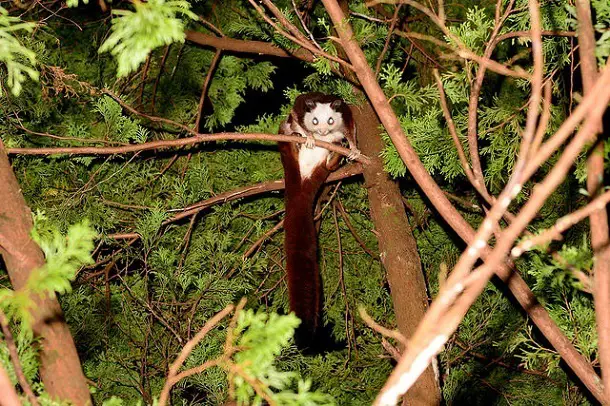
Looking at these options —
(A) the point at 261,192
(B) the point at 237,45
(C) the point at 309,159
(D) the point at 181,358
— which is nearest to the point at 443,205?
(D) the point at 181,358

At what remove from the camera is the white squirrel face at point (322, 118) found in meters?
4.90

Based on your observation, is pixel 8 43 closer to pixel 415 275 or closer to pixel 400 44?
pixel 415 275

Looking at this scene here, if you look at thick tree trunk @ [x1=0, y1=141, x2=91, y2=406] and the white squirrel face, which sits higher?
thick tree trunk @ [x1=0, y1=141, x2=91, y2=406]

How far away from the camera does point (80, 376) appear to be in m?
1.76

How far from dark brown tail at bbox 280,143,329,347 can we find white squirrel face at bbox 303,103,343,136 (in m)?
0.45

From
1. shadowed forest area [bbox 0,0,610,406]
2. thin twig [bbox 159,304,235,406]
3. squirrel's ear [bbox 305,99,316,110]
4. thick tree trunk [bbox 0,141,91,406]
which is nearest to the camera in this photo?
thin twig [bbox 159,304,235,406]

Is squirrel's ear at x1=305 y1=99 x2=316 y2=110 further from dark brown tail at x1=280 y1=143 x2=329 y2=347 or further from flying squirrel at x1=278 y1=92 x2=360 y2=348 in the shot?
dark brown tail at x1=280 y1=143 x2=329 y2=347

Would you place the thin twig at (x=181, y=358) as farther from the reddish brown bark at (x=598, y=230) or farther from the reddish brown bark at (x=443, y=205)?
the reddish brown bark at (x=443, y=205)

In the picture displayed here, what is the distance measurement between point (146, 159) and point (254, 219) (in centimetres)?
82

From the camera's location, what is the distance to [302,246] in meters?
4.19

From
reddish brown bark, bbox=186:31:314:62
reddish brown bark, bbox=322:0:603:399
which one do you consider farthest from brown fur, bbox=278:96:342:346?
reddish brown bark, bbox=322:0:603:399

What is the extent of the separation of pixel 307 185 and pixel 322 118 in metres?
0.71

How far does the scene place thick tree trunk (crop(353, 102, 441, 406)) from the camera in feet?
11.3

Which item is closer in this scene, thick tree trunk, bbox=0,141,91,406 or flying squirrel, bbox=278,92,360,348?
thick tree trunk, bbox=0,141,91,406
